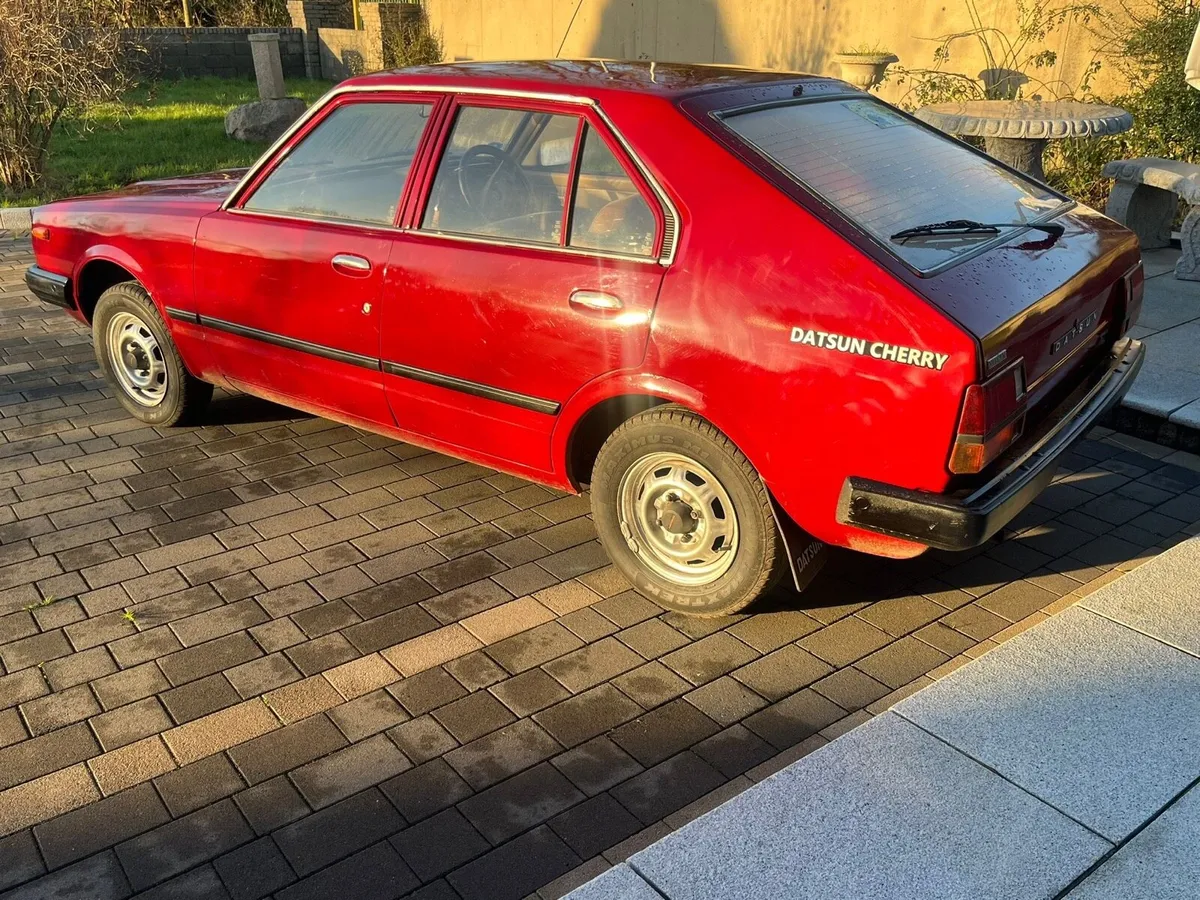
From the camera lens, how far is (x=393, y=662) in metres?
3.48

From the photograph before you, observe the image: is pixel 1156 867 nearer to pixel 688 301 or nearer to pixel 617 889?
pixel 617 889

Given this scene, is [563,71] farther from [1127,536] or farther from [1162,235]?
[1162,235]

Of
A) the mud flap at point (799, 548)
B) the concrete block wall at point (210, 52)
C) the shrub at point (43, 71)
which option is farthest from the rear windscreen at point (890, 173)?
the concrete block wall at point (210, 52)

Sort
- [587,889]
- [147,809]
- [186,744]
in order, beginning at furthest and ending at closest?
1. [186,744]
2. [147,809]
3. [587,889]

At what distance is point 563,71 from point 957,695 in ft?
8.43

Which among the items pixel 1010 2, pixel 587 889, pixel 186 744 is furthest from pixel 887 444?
pixel 1010 2

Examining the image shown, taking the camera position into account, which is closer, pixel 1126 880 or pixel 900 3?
pixel 1126 880

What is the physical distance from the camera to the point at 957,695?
10.2 feet

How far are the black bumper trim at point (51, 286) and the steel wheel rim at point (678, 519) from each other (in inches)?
134

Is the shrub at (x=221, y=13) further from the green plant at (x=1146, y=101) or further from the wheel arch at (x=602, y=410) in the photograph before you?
the wheel arch at (x=602, y=410)

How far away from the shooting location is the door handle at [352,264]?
415 cm

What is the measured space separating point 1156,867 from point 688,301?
6.35ft

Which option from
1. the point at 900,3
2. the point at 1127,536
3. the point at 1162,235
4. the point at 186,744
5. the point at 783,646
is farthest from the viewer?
the point at 900,3

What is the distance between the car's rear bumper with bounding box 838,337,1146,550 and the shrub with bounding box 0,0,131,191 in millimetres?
9400
